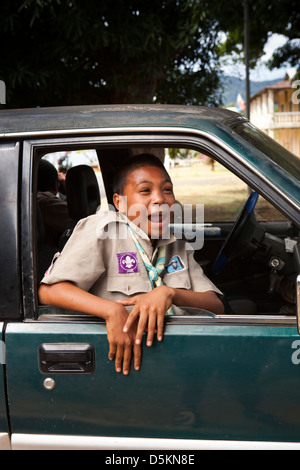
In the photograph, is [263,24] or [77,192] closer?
[77,192]

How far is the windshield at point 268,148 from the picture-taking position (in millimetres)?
1834

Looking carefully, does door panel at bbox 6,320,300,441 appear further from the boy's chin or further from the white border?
the boy's chin

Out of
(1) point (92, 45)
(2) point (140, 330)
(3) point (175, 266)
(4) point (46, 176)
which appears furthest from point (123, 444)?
(1) point (92, 45)

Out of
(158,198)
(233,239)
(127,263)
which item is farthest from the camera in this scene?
(233,239)

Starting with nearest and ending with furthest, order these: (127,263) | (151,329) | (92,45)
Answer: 1. (151,329)
2. (127,263)
3. (92,45)

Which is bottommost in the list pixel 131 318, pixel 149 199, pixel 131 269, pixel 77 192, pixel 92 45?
pixel 131 318

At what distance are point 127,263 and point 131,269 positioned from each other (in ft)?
0.08

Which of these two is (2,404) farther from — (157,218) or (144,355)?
(157,218)

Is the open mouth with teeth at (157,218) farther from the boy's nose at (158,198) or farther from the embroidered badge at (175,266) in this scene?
the embroidered badge at (175,266)

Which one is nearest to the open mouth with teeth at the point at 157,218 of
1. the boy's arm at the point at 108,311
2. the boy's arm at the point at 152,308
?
the boy's arm at the point at 152,308

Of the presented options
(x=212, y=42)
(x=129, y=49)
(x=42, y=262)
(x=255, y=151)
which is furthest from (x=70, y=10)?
(x=255, y=151)

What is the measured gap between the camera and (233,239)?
9.57 feet

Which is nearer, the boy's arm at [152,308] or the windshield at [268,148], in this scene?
the boy's arm at [152,308]

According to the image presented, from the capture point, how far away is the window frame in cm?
173
